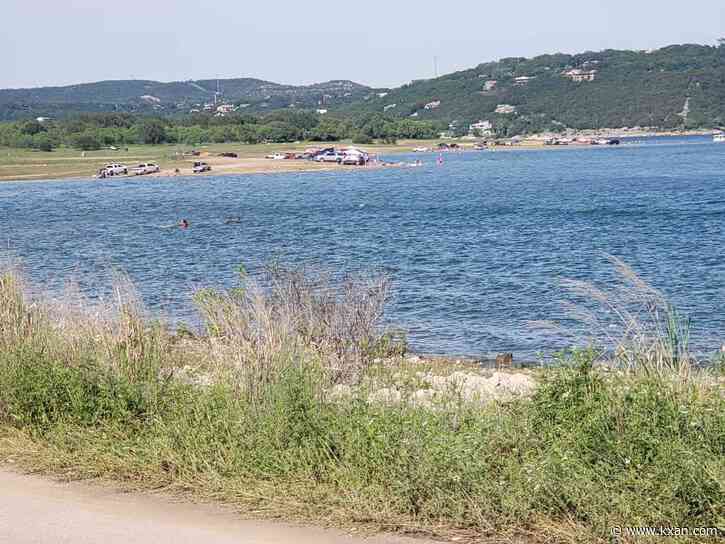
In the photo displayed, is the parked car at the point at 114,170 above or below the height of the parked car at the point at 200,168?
above

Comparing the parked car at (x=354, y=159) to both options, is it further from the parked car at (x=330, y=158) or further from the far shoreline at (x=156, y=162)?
the far shoreline at (x=156, y=162)

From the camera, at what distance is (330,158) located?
405ft

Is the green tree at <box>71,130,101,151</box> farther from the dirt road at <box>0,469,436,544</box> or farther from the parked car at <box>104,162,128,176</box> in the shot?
the dirt road at <box>0,469,436,544</box>

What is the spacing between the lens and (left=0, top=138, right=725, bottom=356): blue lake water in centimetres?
2650

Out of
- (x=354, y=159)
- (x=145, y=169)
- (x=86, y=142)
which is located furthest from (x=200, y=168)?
(x=86, y=142)

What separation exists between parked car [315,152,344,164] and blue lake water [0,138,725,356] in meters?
21.8

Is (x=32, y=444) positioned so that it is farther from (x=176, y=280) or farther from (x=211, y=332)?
(x=176, y=280)

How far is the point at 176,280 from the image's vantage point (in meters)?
33.7

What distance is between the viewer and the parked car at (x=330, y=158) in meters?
122

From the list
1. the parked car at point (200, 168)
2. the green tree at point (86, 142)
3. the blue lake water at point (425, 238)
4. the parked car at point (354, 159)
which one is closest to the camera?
the blue lake water at point (425, 238)

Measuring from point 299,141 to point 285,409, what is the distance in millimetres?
164365

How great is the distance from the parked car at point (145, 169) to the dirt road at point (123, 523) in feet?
326

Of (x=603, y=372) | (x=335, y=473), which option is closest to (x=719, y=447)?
(x=603, y=372)

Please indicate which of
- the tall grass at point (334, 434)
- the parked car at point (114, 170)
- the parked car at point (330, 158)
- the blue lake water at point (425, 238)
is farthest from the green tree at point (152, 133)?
the tall grass at point (334, 434)
